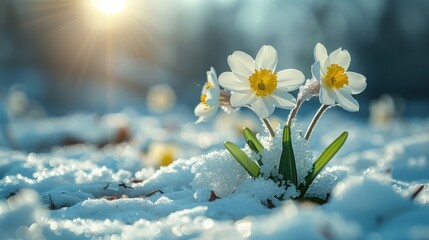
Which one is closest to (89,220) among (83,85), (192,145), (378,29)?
(192,145)

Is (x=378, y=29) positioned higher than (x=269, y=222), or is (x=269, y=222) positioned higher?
(x=378, y=29)

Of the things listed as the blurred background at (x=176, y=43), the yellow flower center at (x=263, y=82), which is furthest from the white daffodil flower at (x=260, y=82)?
the blurred background at (x=176, y=43)

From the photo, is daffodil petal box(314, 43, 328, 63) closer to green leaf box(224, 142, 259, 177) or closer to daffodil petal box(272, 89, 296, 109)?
daffodil petal box(272, 89, 296, 109)

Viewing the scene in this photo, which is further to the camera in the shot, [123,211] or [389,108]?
[389,108]

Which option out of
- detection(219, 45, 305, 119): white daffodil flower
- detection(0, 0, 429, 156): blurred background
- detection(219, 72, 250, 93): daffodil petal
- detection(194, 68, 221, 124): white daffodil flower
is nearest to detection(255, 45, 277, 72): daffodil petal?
detection(219, 45, 305, 119): white daffodil flower

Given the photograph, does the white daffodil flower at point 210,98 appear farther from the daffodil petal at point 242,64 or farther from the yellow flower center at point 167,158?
the yellow flower center at point 167,158

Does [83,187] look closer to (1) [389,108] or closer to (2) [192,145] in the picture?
(2) [192,145]
